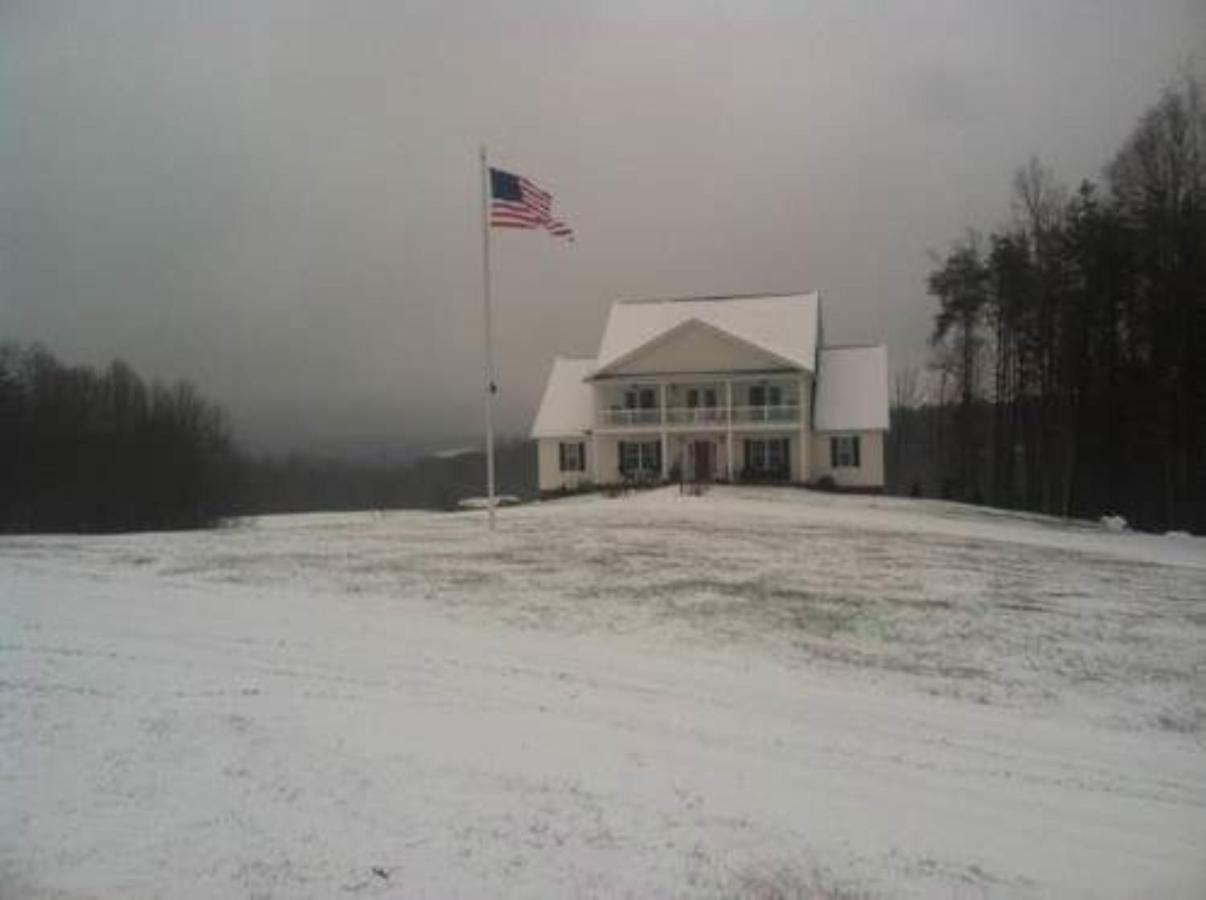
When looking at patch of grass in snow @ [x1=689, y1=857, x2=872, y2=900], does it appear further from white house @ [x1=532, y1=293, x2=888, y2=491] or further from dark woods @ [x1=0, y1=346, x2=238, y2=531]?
white house @ [x1=532, y1=293, x2=888, y2=491]

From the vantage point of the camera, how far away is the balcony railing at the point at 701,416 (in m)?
43.0

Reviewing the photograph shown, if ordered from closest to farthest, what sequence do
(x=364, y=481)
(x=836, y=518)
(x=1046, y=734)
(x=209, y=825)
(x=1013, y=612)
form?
(x=209, y=825)
(x=1046, y=734)
(x=1013, y=612)
(x=836, y=518)
(x=364, y=481)

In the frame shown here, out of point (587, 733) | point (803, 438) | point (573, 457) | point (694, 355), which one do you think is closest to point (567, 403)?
point (573, 457)

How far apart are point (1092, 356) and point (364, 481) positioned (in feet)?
194

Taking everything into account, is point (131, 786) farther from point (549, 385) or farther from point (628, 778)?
point (549, 385)

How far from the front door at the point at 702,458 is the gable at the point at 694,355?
10.3 feet

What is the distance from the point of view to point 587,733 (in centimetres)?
904

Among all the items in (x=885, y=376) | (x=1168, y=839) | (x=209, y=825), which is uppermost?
(x=885, y=376)

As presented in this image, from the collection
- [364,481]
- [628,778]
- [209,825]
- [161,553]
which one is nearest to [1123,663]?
[628,778]

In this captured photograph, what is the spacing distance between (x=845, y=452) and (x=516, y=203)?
26.1 meters

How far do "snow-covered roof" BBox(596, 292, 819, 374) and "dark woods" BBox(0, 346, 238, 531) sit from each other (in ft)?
62.0

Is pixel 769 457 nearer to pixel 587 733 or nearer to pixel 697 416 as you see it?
pixel 697 416

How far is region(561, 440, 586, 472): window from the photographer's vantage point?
1845 inches

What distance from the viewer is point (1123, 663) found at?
41.5 ft
